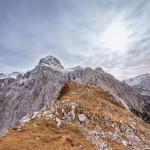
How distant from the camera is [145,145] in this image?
49.2 m

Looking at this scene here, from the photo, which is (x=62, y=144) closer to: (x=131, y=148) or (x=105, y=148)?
(x=105, y=148)

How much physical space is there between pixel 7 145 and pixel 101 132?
1914 cm

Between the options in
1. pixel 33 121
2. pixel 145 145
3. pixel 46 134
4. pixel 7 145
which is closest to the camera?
pixel 7 145

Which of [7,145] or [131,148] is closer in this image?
[7,145]

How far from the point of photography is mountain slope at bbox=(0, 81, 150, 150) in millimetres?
37156

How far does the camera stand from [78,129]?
44438mm

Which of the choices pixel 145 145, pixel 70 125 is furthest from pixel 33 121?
pixel 145 145

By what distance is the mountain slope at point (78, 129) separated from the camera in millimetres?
37156

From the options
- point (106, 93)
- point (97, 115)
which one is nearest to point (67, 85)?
point (106, 93)

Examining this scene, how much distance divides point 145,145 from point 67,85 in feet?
98.6

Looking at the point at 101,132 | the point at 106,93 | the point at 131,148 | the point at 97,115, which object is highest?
the point at 106,93

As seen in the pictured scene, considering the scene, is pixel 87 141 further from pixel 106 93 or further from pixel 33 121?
pixel 106 93

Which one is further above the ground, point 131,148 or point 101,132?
point 101,132

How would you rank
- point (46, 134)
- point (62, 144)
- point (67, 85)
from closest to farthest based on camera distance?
point (62, 144) → point (46, 134) → point (67, 85)
